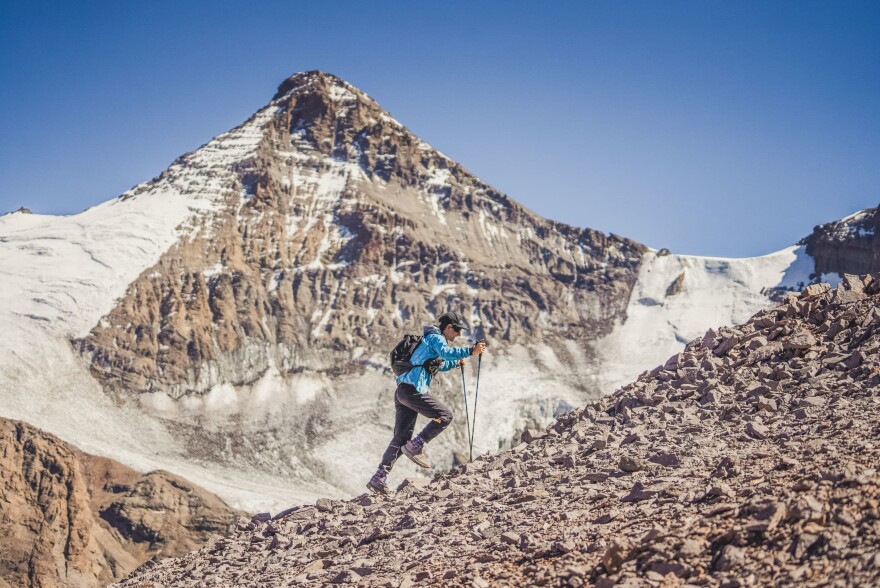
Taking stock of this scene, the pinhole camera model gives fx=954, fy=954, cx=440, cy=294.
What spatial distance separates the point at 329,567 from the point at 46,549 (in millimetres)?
49249

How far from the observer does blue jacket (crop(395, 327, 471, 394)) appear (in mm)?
12992

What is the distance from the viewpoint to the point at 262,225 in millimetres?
114438

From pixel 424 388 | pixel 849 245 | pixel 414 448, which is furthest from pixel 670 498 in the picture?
pixel 849 245

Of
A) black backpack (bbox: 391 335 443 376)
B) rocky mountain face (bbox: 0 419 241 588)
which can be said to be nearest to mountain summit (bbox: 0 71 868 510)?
rocky mountain face (bbox: 0 419 241 588)

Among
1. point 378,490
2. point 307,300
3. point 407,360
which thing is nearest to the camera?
point 407,360

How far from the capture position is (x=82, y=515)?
5972 centimetres

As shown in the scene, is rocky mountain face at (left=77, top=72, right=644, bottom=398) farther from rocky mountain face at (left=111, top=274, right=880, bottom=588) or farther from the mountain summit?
rocky mountain face at (left=111, top=274, right=880, bottom=588)

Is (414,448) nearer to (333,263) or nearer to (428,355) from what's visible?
(428,355)

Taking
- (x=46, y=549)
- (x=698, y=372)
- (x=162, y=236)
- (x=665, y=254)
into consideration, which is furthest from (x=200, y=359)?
(x=698, y=372)

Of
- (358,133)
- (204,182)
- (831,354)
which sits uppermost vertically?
(358,133)

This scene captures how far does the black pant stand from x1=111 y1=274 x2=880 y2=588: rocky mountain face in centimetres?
78

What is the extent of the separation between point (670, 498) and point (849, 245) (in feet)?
407

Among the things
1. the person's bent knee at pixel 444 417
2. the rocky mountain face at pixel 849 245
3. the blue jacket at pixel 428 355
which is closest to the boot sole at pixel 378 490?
the person's bent knee at pixel 444 417

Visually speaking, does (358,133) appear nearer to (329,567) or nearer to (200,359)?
(200,359)
